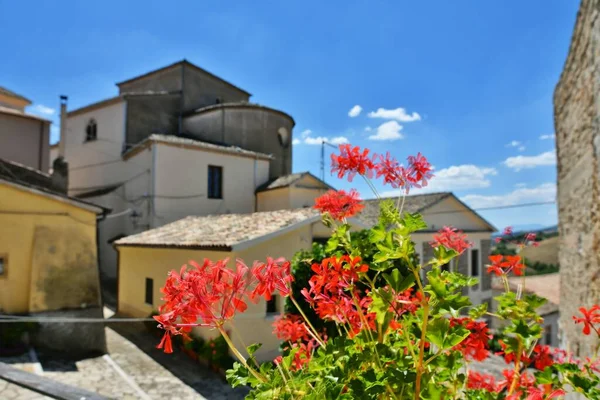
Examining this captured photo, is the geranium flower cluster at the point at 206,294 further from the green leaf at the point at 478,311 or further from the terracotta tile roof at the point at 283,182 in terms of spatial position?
the terracotta tile roof at the point at 283,182

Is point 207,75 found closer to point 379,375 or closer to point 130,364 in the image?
point 130,364

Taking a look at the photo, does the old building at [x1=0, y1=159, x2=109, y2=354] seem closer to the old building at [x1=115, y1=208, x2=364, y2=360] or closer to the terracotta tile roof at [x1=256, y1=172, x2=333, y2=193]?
the old building at [x1=115, y1=208, x2=364, y2=360]

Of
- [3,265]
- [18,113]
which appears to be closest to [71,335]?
[3,265]

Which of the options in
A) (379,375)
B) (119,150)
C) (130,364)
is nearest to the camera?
(379,375)

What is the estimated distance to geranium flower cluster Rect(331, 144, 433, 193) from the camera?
1715 mm

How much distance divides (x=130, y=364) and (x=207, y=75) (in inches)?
724

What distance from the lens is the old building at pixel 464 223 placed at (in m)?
17.9

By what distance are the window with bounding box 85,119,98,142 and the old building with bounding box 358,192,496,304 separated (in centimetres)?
1525

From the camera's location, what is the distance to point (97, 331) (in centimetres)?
897

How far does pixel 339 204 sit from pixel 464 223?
1937cm

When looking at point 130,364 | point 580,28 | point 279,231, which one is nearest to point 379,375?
point 580,28

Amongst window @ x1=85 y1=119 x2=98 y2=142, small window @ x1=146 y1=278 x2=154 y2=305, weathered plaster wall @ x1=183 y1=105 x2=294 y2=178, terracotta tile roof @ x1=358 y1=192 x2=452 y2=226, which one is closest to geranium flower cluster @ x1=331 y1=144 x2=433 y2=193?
small window @ x1=146 y1=278 x2=154 y2=305

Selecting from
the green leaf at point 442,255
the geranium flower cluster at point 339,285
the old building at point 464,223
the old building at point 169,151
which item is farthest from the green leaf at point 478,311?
the old building at point 169,151

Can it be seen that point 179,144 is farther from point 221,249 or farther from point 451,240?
point 451,240
